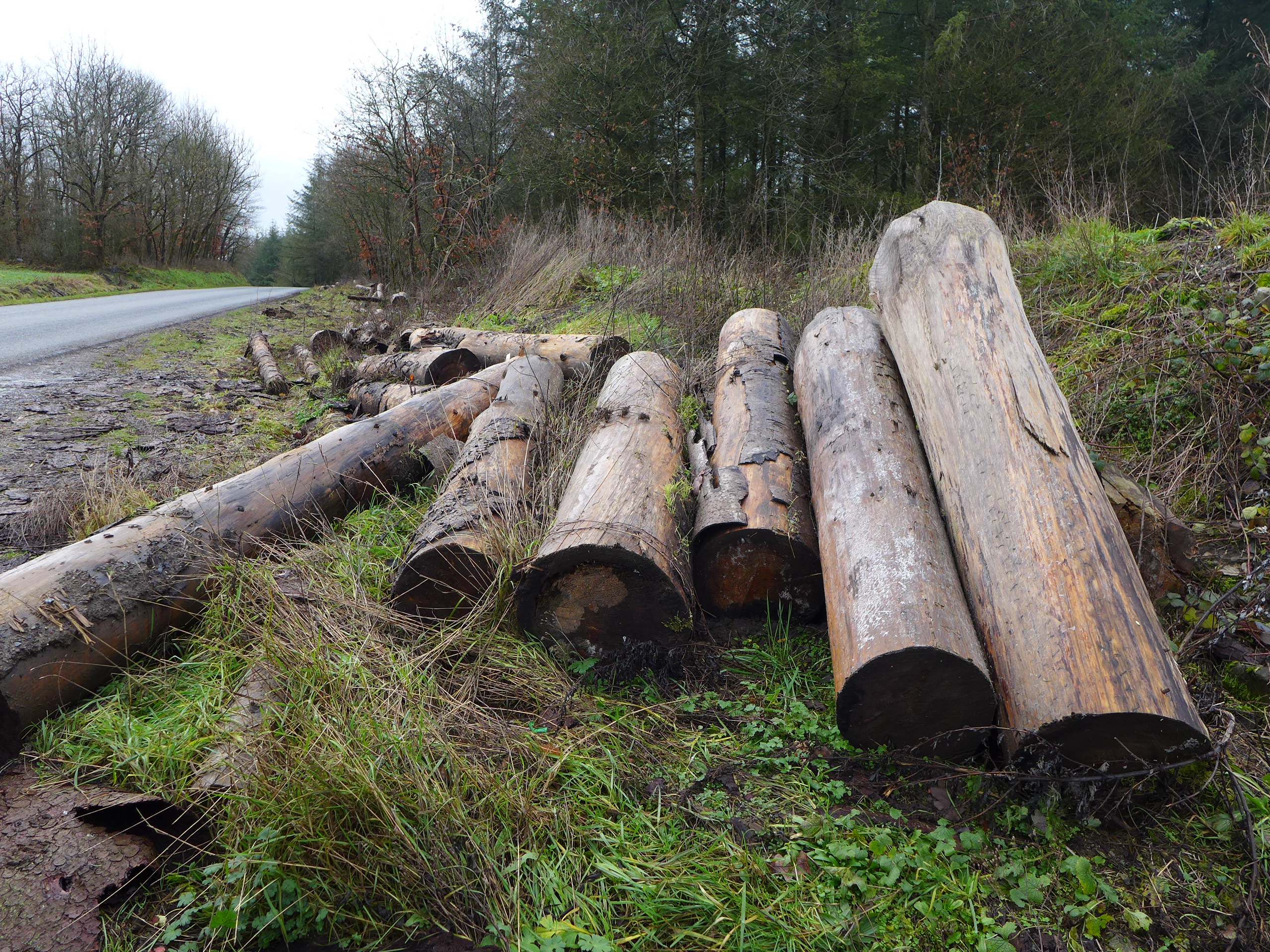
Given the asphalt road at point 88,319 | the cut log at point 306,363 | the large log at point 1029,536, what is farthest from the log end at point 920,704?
the asphalt road at point 88,319

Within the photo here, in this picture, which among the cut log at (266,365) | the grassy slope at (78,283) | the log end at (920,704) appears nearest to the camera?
the log end at (920,704)

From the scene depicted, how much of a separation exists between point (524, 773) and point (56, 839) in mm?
1341

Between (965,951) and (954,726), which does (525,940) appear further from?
(954,726)

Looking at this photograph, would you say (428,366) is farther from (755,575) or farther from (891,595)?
(891,595)

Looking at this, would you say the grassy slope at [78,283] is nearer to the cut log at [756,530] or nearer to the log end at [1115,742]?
the cut log at [756,530]

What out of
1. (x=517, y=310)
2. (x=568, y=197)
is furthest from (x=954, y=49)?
(x=517, y=310)

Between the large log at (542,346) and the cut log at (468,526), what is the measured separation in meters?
1.66

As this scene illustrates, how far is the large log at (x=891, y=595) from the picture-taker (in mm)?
2174

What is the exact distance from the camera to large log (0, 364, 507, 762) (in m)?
2.50

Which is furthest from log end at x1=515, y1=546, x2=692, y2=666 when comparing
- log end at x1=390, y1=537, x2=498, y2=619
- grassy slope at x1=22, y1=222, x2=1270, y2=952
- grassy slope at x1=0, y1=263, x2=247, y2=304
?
grassy slope at x1=0, y1=263, x2=247, y2=304

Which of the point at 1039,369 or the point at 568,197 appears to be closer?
the point at 1039,369

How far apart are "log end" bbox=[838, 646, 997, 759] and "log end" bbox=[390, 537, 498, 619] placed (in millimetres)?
1571

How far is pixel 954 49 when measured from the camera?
13703mm

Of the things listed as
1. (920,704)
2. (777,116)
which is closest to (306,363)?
(920,704)
